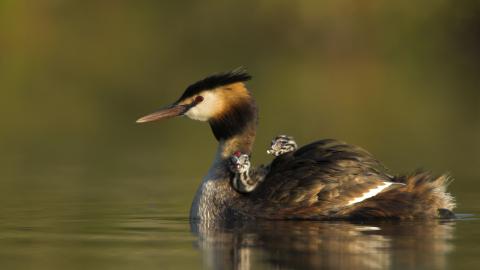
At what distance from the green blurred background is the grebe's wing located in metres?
1.38

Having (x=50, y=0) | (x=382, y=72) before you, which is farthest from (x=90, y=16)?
(x=382, y=72)

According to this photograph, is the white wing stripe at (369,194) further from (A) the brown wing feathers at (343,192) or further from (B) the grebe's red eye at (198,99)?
(B) the grebe's red eye at (198,99)

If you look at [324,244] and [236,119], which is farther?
[236,119]

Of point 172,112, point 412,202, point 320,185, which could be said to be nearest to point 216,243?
point 320,185

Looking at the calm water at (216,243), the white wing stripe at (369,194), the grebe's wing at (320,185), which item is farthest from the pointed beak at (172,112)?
the white wing stripe at (369,194)

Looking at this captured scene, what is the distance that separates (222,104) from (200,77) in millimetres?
22284

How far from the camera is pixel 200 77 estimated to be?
36.3 meters

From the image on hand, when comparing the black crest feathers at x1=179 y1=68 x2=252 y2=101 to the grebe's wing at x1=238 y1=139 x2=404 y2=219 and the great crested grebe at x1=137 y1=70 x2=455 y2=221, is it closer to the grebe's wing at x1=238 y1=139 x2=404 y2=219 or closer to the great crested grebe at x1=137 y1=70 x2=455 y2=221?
the great crested grebe at x1=137 y1=70 x2=455 y2=221

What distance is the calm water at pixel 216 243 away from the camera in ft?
34.3

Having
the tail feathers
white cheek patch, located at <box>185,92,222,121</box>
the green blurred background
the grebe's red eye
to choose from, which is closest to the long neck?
white cheek patch, located at <box>185,92,222,121</box>

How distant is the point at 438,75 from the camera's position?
39281 millimetres

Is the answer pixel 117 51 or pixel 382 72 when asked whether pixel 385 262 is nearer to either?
pixel 382 72

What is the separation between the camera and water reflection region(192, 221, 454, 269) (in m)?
10.3

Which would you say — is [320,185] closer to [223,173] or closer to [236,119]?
[223,173]
